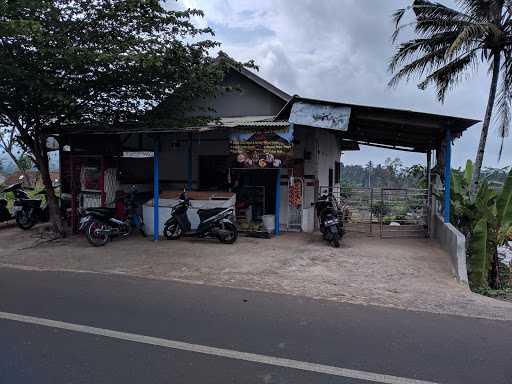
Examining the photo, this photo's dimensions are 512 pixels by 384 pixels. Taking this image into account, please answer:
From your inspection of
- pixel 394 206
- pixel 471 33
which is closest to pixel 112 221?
pixel 394 206

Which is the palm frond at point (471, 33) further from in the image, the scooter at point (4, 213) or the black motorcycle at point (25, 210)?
the scooter at point (4, 213)

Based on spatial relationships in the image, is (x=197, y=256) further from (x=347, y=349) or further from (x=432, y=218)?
(x=432, y=218)

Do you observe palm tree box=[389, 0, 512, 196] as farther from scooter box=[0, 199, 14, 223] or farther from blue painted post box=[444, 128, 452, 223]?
scooter box=[0, 199, 14, 223]

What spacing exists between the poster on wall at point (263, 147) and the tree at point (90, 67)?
1.58 metres

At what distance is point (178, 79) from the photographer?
10.4 meters

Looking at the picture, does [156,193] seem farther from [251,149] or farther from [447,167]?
[447,167]

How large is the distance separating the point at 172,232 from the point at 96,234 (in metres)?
1.83

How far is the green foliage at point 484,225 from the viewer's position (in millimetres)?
7934

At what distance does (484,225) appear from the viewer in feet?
25.9

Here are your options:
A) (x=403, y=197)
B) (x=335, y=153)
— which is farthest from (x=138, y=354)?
(x=335, y=153)

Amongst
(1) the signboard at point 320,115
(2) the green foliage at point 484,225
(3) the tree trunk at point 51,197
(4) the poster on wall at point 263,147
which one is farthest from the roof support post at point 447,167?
(3) the tree trunk at point 51,197

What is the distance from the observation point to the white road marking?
3.40 meters

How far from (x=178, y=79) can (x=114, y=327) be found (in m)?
7.43

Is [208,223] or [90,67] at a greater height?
[90,67]
